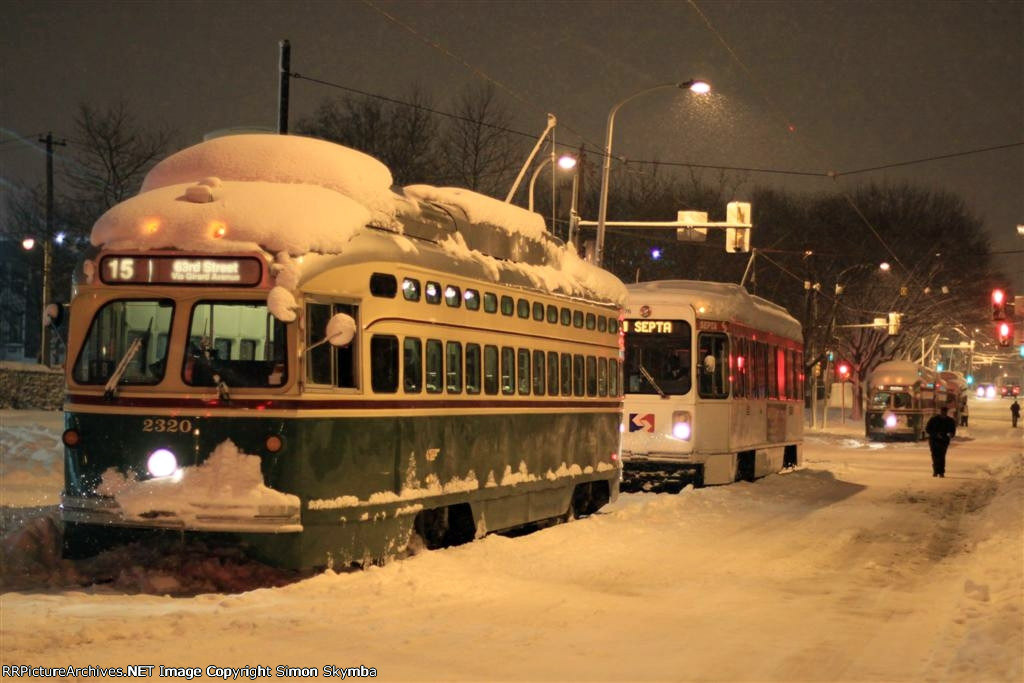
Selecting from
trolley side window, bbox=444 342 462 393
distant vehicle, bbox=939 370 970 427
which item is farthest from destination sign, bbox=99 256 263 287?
distant vehicle, bbox=939 370 970 427

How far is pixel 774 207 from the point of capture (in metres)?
70.6

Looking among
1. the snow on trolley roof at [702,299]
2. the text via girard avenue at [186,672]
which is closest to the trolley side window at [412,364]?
the text via girard avenue at [186,672]

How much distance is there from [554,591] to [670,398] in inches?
488

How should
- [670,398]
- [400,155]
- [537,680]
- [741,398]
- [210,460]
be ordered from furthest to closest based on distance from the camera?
[400,155] < [741,398] < [670,398] < [210,460] < [537,680]

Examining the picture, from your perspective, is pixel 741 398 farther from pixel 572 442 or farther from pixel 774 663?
pixel 774 663

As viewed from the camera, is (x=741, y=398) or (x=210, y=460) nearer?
(x=210, y=460)

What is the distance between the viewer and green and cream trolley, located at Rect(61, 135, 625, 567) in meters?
11.3

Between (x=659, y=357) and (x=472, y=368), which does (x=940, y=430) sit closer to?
(x=659, y=357)

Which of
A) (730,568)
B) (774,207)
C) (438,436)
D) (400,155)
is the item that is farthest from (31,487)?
(774,207)

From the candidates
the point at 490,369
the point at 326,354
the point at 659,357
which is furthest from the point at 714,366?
the point at 326,354

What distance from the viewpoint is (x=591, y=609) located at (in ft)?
36.5

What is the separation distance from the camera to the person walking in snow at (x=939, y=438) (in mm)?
31766

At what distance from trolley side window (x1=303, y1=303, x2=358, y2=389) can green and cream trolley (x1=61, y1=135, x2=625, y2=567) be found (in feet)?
0.06

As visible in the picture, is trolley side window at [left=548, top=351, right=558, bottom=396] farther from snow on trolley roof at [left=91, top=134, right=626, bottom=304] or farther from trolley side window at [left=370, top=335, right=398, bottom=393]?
trolley side window at [left=370, top=335, right=398, bottom=393]
